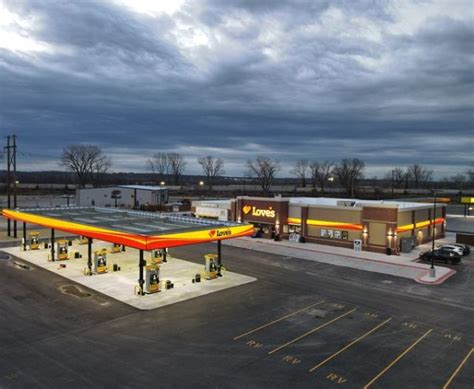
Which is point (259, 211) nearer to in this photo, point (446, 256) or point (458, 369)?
point (446, 256)

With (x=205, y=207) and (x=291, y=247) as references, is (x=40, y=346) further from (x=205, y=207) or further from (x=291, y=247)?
(x=205, y=207)

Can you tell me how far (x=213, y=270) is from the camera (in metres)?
33.2

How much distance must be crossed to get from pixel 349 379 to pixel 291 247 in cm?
3142

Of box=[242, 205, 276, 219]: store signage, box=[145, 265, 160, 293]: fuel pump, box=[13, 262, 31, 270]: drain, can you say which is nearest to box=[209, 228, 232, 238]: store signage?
box=[145, 265, 160, 293]: fuel pump

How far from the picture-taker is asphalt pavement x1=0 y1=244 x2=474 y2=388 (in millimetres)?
16578

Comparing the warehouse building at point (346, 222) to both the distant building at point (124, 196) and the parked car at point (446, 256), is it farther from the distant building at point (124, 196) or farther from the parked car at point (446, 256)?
the distant building at point (124, 196)

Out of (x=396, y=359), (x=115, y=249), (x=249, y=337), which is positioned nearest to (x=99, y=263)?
(x=115, y=249)

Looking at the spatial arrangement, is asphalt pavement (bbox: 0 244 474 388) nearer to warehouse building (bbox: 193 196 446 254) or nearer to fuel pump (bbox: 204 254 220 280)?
fuel pump (bbox: 204 254 220 280)

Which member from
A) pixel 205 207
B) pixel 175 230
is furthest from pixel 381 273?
pixel 205 207

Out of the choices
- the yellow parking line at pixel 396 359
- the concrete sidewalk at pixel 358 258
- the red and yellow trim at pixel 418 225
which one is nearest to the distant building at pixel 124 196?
the concrete sidewalk at pixel 358 258

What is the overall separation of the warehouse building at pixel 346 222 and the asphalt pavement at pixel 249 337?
12.8m

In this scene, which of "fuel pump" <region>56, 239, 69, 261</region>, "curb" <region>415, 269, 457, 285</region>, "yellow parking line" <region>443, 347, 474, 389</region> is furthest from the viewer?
"fuel pump" <region>56, 239, 69, 261</region>

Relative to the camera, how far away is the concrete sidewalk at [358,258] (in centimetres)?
3518

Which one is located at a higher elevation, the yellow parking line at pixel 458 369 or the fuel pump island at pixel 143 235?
→ the fuel pump island at pixel 143 235
